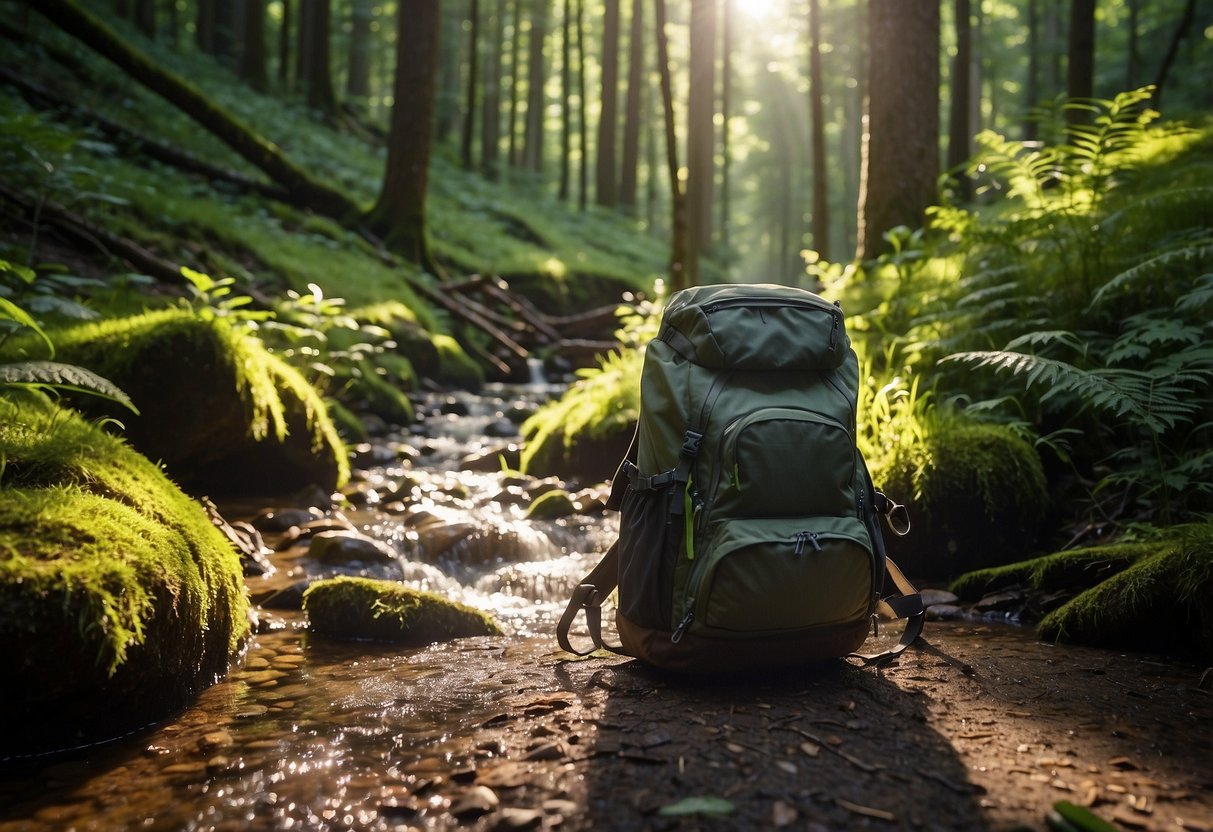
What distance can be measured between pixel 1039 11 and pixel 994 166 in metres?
36.0

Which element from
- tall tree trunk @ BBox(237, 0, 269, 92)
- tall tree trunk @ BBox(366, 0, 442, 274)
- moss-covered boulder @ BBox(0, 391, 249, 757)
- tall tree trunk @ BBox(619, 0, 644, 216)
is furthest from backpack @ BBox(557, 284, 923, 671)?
tall tree trunk @ BBox(619, 0, 644, 216)

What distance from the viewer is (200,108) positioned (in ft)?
42.0

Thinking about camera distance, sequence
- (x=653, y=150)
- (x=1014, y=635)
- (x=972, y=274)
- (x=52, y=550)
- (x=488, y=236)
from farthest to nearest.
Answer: (x=653, y=150) → (x=488, y=236) → (x=972, y=274) → (x=1014, y=635) → (x=52, y=550)

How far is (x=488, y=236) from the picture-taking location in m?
18.8

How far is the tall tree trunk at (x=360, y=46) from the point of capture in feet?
99.5

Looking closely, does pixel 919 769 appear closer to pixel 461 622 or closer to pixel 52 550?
pixel 461 622

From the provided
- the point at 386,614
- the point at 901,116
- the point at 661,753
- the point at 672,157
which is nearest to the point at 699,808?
the point at 661,753

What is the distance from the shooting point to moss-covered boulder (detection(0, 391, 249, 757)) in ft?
8.46

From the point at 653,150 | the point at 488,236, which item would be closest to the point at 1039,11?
the point at 653,150

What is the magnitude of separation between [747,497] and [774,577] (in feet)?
0.97

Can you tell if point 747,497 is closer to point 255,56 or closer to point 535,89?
point 255,56

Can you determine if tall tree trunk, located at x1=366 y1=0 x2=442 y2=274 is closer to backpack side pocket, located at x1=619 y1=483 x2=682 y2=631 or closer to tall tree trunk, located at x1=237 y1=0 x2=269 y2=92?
tall tree trunk, located at x1=237 y1=0 x2=269 y2=92

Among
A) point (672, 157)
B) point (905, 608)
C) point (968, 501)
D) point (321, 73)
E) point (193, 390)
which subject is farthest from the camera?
point (321, 73)

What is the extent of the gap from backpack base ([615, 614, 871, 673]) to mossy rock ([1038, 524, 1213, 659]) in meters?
1.32
